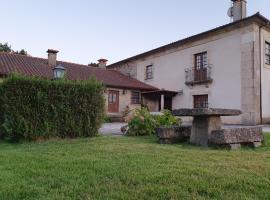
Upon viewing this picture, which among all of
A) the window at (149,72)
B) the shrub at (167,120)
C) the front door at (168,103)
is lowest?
the shrub at (167,120)

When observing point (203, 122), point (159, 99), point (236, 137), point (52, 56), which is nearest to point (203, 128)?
point (203, 122)

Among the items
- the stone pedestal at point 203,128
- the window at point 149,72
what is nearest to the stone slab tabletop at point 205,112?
the stone pedestal at point 203,128

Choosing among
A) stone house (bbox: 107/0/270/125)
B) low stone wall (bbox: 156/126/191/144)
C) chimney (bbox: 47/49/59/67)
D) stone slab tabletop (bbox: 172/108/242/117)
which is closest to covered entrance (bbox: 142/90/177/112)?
stone house (bbox: 107/0/270/125)

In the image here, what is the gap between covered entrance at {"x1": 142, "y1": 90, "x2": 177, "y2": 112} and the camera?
67.3 feet

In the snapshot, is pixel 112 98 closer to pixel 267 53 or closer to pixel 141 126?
pixel 267 53

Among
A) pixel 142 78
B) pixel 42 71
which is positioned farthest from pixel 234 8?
pixel 42 71

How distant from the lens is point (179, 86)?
2016 centimetres

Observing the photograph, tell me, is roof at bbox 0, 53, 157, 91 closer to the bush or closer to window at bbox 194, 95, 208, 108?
window at bbox 194, 95, 208, 108

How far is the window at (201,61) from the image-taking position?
18.5m

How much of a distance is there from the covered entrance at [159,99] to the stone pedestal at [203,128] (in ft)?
41.5

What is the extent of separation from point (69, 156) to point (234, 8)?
15.6 m

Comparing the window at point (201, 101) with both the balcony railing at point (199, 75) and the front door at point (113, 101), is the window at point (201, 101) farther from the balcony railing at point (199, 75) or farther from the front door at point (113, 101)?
the front door at point (113, 101)

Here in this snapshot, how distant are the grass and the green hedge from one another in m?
2.58

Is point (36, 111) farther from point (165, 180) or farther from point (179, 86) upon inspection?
point (179, 86)
